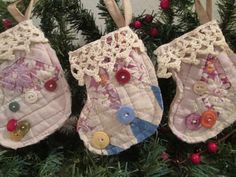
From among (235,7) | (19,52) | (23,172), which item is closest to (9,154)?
(23,172)

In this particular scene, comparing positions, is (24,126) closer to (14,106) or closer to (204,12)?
(14,106)

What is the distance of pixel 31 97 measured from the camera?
691 millimetres

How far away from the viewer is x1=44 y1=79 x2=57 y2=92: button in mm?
689

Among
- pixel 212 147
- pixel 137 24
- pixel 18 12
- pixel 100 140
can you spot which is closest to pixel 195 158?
pixel 212 147

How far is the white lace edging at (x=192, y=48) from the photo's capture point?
0.65 m

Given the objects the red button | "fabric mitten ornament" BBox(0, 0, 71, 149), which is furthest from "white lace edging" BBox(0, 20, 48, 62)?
the red button

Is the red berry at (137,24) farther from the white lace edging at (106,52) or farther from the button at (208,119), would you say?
the button at (208,119)

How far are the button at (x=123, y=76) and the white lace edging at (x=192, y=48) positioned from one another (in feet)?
0.17

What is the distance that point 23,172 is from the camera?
0.69 metres

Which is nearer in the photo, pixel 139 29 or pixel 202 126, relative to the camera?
pixel 202 126

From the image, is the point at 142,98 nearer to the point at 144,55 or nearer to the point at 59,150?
the point at 144,55

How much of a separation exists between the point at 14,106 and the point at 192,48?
0.99ft

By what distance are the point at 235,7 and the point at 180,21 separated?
0.32ft

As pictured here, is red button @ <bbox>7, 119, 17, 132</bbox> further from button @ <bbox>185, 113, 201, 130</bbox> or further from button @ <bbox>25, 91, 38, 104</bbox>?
Result: button @ <bbox>185, 113, 201, 130</bbox>
